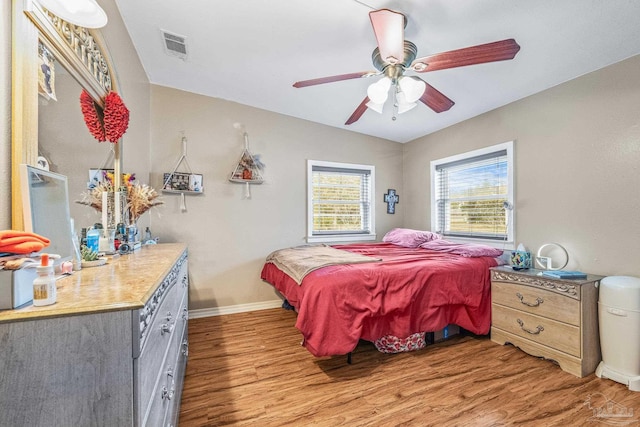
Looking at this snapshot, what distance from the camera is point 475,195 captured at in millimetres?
3410

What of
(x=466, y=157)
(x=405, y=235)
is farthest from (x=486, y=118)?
(x=405, y=235)

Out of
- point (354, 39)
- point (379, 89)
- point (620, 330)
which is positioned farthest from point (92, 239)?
point (620, 330)

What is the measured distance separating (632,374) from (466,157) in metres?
2.43

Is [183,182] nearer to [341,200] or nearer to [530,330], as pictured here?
[341,200]

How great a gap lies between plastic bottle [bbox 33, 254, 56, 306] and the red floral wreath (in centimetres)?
113

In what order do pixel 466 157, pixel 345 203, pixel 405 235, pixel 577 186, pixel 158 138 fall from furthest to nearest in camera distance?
pixel 345 203 → pixel 405 235 → pixel 466 157 → pixel 158 138 → pixel 577 186

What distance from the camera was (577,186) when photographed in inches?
95.0

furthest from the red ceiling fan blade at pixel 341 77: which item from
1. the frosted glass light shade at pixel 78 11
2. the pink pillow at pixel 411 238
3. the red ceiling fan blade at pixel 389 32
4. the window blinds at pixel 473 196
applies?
the pink pillow at pixel 411 238

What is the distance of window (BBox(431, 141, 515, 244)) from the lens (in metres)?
3.03

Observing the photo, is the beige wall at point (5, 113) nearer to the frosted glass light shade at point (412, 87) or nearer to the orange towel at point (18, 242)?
the orange towel at point (18, 242)

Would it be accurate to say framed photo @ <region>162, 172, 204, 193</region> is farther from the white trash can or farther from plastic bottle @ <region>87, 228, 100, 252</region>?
the white trash can

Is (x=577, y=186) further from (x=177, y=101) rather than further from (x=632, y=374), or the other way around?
(x=177, y=101)

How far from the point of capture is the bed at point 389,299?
1.96 metres

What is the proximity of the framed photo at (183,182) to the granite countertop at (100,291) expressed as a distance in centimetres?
198
